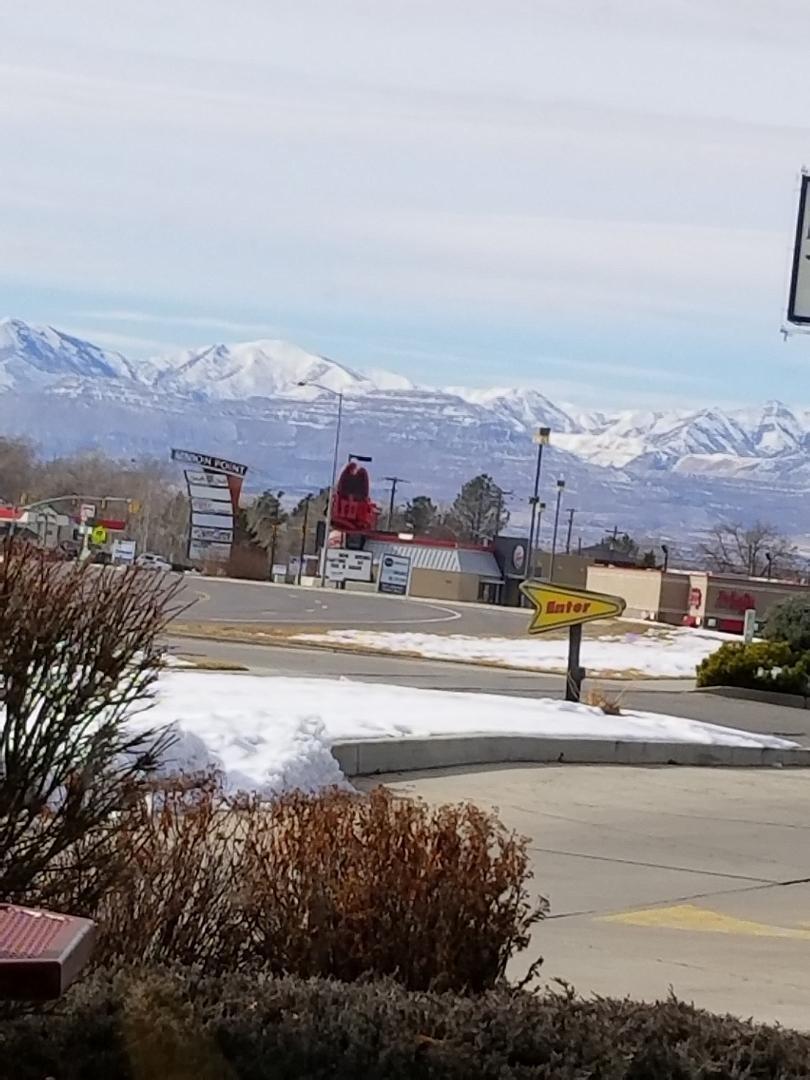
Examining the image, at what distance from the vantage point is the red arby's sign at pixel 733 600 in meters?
86.4

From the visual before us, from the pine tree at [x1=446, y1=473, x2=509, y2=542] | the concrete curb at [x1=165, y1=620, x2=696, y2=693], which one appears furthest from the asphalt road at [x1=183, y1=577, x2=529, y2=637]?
the pine tree at [x1=446, y1=473, x2=509, y2=542]

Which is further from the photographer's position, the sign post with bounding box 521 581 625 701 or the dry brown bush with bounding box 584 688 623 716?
the sign post with bounding box 521 581 625 701

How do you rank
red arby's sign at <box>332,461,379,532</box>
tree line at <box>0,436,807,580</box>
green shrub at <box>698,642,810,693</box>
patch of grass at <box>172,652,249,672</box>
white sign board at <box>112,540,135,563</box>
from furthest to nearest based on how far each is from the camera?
1. tree line at <box>0,436,807,580</box>
2. red arby's sign at <box>332,461,379,532</box>
3. green shrub at <box>698,642,810,693</box>
4. patch of grass at <box>172,652,249,672</box>
5. white sign board at <box>112,540,135,563</box>

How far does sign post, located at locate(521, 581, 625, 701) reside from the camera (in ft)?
69.4

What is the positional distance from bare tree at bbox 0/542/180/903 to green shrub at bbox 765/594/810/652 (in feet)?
85.0

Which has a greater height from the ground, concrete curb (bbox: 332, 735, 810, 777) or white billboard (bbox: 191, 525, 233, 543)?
white billboard (bbox: 191, 525, 233, 543)

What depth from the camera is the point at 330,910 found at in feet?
19.5

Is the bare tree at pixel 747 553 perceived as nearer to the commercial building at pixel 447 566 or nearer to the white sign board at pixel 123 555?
the commercial building at pixel 447 566

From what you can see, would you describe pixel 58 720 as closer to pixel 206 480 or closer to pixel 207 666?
pixel 207 666

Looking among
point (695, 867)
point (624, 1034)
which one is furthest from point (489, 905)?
point (695, 867)

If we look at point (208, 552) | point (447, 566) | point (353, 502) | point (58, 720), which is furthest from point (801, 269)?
point (353, 502)

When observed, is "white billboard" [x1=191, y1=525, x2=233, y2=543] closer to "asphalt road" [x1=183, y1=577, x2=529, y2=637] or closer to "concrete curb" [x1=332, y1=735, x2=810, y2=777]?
"asphalt road" [x1=183, y1=577, x2=529, y2=637]

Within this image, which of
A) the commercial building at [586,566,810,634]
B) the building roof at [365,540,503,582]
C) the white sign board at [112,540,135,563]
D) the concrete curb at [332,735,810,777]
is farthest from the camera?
the building roof at [365,540,503,582]

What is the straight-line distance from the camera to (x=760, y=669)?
29.7 m
